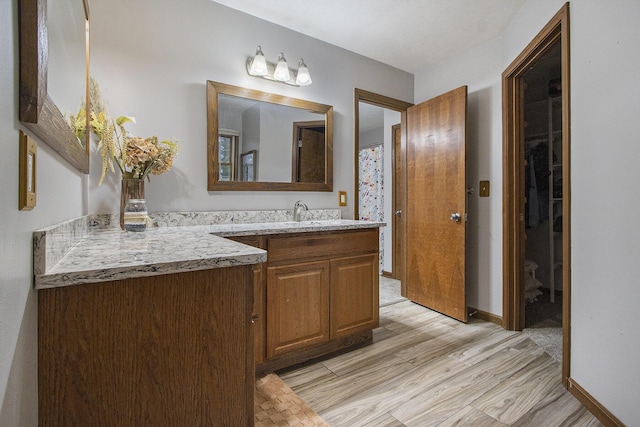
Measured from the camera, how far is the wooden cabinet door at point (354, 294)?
204cm

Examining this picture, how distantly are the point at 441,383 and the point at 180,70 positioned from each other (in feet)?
8.01

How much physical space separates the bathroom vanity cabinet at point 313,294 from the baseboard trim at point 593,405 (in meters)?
1.11

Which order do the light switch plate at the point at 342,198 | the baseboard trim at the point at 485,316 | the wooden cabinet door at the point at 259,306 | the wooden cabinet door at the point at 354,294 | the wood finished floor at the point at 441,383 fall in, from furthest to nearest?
the light switch plate at the point at 342,198, the baseboard trim at the point at 485,316, the wooden cabinet door at the point at 354,294, the wooden cabinet door at the point at 259,306, the wood finished floor at the point at 441,383

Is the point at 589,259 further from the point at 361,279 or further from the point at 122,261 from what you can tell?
the point at 122,261

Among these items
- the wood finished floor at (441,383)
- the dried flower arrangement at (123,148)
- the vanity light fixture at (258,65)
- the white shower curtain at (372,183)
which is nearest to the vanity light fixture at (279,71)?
the vanity light fixture at (258,65)

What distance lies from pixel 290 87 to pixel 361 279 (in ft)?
5.04

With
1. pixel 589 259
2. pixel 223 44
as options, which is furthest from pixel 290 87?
pixel 589 259

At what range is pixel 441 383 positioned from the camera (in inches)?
68.0

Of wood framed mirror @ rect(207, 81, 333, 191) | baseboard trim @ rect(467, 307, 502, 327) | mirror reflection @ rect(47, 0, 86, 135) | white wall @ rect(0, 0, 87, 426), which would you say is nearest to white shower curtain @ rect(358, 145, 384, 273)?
baseboard trim @ rect(467, 307, 502, 327)

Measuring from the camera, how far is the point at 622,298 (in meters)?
1.28

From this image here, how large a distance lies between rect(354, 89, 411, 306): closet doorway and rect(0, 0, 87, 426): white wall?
2319 mm

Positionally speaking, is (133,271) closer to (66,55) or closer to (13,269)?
(13,269)

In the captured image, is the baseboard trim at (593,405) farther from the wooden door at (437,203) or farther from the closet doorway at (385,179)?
the closet doorway at (385,179)

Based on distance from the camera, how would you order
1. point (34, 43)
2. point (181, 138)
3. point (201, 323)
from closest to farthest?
point (34, 43) → point (201, 323) → point (181, 138)
